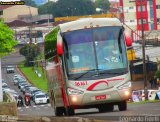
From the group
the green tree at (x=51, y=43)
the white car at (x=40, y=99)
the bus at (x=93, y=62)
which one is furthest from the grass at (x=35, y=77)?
the bus at (x=93, y=62)

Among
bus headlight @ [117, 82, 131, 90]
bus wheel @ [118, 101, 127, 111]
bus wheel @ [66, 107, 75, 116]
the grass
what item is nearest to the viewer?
bus headlight @ [117, 82, 131, 90]

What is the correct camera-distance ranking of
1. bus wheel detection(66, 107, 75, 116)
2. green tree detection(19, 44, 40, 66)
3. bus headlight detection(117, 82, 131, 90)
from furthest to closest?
green tree detection(19, 44, 40, 66)
bus wheel detection(66, 107, 75, 116)
bus headlight detection(117, 82, 131, 90)

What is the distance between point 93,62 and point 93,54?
0.26 meters

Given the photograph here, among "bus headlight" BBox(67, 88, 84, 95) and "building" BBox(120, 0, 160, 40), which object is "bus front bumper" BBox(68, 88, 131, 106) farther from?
"building" BBox(120, 0, 160, 40)

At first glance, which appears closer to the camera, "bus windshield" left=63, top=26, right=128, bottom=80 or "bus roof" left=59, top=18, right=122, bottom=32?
→ "bus windshield" left=63, top=26, right=128, bottom=80

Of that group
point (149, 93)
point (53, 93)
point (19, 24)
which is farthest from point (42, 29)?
point (53, 93)

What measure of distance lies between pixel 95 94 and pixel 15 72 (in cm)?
10633

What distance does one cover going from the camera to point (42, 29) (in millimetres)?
174125

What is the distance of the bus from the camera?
2659 centimetres

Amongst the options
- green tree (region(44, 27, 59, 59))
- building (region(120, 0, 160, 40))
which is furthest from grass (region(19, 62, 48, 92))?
green tree (region(44, 27, 59, 59))

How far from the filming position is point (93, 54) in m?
26.7

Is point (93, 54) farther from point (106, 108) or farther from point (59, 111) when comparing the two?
point (59, 111)

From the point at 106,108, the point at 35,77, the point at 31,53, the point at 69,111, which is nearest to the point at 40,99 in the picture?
the point at 106,108

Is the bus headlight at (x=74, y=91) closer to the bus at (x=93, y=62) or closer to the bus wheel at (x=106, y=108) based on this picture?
the bus at (x=93, y=62)
